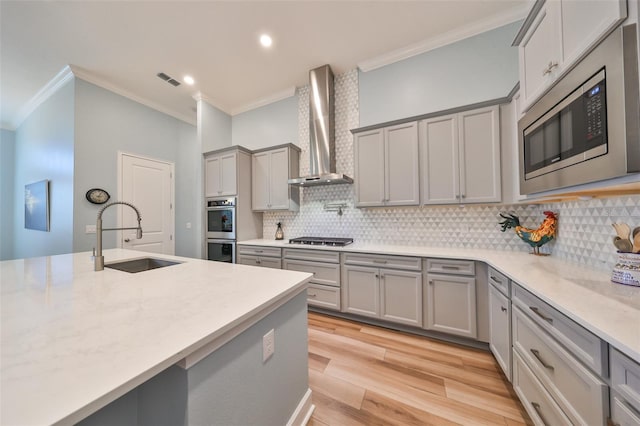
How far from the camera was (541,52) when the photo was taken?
139cm

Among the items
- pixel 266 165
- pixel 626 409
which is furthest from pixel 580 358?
pixel 266 165

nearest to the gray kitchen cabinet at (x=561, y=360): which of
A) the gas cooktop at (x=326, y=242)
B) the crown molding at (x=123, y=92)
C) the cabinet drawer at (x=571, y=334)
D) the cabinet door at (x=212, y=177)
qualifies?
the cabinet drawer at (x=571, y=334)

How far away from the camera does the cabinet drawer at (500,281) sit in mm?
1574

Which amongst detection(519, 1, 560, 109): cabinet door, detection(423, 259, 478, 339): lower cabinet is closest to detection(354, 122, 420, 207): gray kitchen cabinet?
detection(423, 259, 478, 339): lower cabinet

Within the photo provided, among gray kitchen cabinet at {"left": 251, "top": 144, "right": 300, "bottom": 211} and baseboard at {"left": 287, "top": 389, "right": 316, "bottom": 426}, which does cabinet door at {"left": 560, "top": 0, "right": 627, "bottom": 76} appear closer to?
baseboard at {"left": 287, "top": 389, "right": 316, "bottom": 426}

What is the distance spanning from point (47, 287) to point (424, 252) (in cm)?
275

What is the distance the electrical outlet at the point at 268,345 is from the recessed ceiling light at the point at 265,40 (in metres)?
3.05

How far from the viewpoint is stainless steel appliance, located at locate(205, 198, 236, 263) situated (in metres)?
3.40

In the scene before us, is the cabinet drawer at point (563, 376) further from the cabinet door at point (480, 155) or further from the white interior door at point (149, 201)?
the white interior door at point (149, 201)

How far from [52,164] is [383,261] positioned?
5.17m

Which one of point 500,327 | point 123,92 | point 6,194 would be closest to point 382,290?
point 500,327

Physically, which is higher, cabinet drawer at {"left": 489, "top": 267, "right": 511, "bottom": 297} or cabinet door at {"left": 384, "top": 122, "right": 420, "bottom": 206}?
cabinet door at {"left": 384, "top": 122, "right": 420, "bottom": 206}

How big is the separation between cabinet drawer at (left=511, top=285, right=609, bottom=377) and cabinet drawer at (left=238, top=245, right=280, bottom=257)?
2.53 meters

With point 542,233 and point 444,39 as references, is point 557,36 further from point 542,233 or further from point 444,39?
point 444,39
